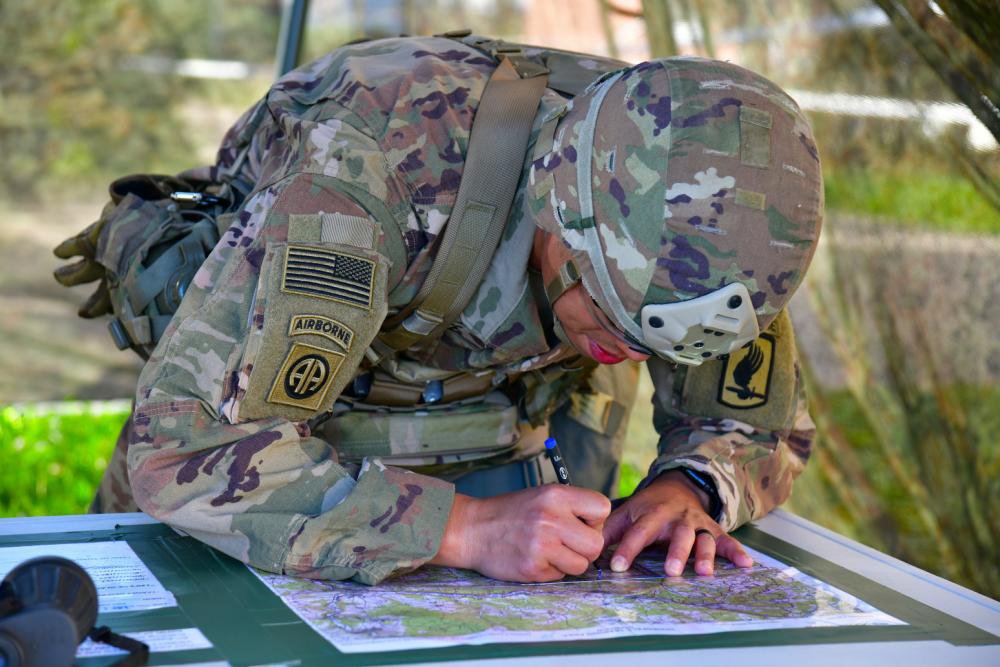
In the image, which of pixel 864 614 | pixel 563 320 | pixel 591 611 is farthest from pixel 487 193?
pixel 864 614

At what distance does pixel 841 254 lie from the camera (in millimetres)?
3029

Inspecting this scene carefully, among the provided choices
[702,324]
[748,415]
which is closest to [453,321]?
[702,324]

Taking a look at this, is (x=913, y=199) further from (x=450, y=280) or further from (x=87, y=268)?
(x=87, y=268)

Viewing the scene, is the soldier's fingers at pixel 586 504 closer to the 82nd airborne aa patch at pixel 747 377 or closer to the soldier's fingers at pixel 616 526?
the soldier's fingers at pixel 616 526

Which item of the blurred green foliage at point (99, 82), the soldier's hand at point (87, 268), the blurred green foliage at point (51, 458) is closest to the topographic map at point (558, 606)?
the soldier's hand at point (87, 268)

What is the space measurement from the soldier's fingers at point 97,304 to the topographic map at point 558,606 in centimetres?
97

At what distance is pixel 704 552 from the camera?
1.80 metres

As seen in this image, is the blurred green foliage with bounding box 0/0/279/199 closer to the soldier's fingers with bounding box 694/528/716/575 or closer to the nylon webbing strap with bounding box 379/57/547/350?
the nylon webbing strap with bounding box 379/57/547/350

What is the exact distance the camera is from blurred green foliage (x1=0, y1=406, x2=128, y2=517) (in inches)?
148

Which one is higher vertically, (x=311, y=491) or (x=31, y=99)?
(x=31, y=99)

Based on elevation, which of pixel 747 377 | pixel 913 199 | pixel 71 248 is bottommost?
pixel 747 377

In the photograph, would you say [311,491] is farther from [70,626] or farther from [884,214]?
[884,214]

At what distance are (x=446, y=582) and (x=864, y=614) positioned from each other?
59 cm

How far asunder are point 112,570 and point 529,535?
1.90 ft
